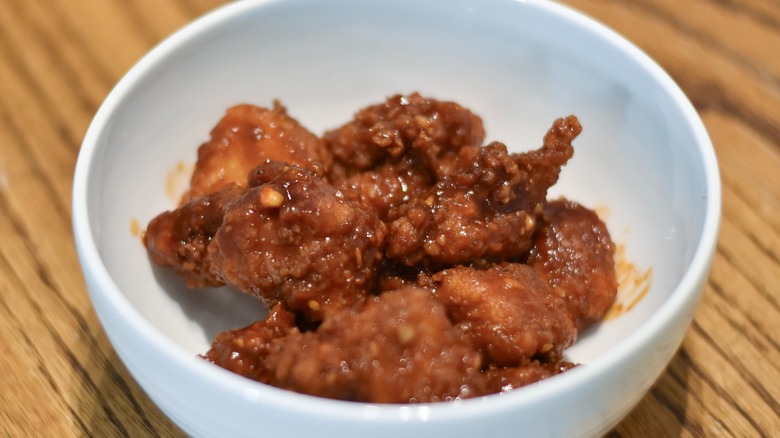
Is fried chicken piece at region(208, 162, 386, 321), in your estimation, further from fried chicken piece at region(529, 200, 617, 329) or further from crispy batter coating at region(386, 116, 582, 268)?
fried chicken piece at region(529, 200, 617, 329)

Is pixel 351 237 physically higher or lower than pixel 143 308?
higher

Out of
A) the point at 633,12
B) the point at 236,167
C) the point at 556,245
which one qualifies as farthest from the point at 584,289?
the point at 633,12

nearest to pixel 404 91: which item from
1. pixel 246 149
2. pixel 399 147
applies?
pixel 399 147

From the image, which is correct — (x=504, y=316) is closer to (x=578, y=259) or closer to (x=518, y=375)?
(x=518, y=375)

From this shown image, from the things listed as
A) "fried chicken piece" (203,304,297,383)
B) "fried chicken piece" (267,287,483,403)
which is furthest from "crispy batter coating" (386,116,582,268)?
"fried chicken piece" (203,304,297,383)

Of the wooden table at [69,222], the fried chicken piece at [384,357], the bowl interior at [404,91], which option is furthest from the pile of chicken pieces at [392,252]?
the wooden table at [69,222]

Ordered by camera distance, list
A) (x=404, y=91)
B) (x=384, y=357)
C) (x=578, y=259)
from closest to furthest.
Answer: (x=384, y=357), (x=578, y=259), (x=404, y=91)

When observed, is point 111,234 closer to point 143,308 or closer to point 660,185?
point 143,308
